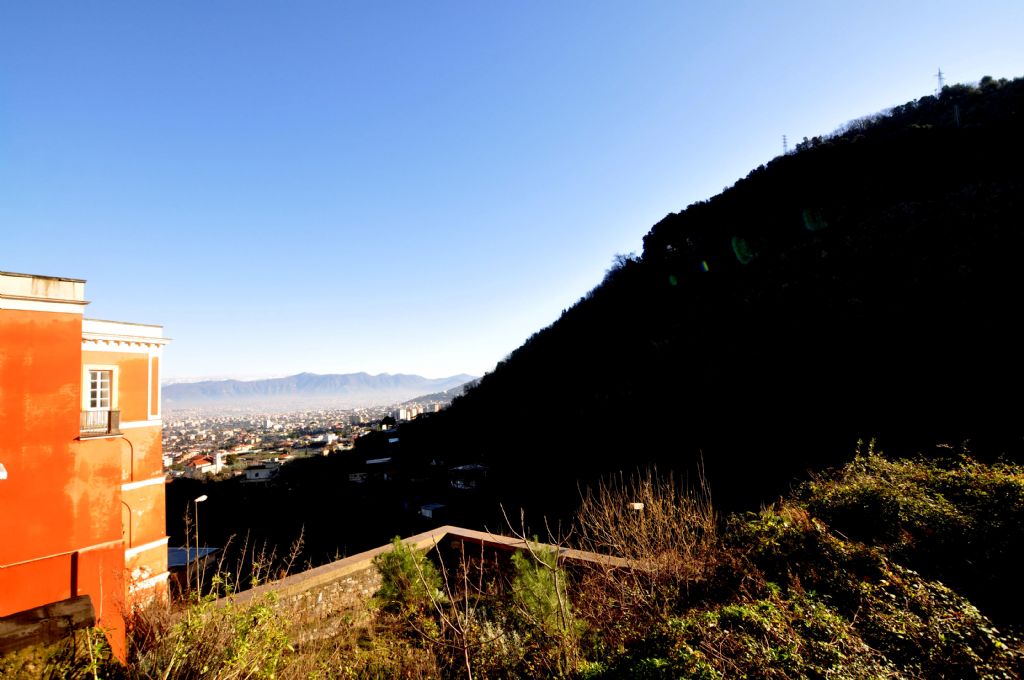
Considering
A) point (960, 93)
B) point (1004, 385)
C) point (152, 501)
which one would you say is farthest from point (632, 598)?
point (960, 93)

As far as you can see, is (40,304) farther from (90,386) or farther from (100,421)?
(90,386)

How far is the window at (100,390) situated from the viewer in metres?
9.04

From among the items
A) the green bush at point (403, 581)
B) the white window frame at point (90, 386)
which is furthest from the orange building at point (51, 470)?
the white window frame at point (90, 386)

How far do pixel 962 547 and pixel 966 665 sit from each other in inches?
81.3

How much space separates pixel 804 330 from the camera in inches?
672

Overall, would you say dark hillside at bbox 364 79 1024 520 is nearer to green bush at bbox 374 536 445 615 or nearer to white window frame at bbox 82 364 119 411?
green bush at bbox 374 536 445 615

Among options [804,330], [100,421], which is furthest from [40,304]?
[804,330]

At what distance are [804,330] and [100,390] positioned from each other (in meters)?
20.7

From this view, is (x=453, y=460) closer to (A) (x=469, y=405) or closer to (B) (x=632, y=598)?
(A) (x=469, y=405)

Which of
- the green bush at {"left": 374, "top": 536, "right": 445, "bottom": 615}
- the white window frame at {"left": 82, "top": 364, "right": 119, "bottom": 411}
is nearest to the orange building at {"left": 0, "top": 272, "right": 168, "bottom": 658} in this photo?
the green bush at {"left": 374, "top": 536, "right": 445, "bottom": 615}

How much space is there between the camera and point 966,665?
2.62 meters

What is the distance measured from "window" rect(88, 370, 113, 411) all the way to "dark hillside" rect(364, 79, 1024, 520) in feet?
42.2

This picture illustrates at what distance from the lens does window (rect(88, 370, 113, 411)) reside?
9039 millimetres

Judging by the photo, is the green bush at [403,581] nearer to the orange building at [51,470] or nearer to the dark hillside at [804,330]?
the orange building at [51,470]
